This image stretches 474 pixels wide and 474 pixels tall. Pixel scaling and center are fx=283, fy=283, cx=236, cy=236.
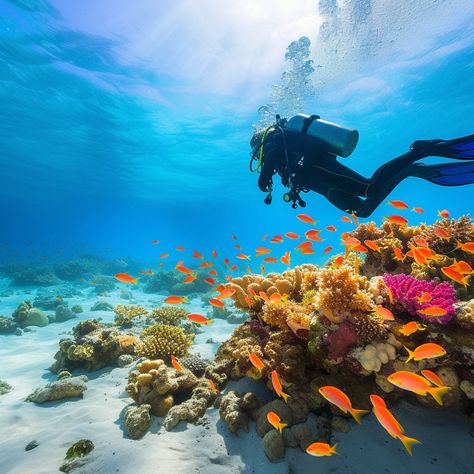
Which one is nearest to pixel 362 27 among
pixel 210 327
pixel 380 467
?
pixel 210 327

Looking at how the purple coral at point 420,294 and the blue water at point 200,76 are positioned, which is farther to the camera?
the blue water at point 200,76

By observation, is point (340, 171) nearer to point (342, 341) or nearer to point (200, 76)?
point (342, 341)

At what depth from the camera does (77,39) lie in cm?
1717

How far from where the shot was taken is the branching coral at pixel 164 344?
19.2 feet

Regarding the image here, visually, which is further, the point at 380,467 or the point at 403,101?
the point at 403,101

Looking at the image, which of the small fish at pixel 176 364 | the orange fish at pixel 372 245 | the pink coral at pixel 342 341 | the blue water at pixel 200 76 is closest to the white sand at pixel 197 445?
the small fish at pixel 176 364

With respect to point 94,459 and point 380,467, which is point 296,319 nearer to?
point 380,467

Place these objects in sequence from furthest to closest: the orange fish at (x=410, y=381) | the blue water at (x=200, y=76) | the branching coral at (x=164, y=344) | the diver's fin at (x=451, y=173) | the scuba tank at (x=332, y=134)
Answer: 1. the blue water at (x=200, y=76)
2. the scuba tank at (x=332, y=134)
3. the branching coral at (x=164, y=344)
4. the diver's fin at (x=451, y=173)
5. the orange fish at (x=410, y=381)

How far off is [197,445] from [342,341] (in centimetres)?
238

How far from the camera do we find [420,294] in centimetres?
342

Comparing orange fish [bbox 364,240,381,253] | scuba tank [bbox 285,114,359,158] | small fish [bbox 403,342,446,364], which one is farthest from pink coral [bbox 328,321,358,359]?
scuba tank [bbox 285,114,359,158]

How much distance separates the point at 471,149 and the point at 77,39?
69.5ft

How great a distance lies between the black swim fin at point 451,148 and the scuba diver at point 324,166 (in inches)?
1.3

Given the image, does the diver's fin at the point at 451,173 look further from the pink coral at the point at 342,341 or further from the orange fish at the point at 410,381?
the orange fish at the point at 410,381
